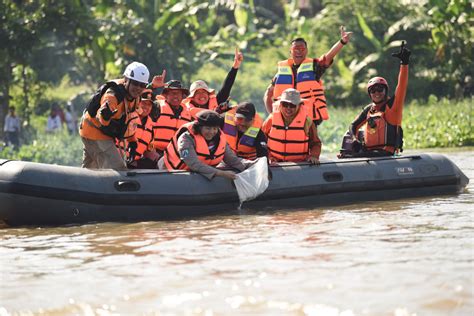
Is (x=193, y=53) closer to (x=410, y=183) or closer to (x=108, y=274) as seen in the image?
(x=410, y=183)

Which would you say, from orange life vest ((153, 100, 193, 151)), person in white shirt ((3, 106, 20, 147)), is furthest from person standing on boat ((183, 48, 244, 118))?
person in white shirt ((3, 106, 20, 147))

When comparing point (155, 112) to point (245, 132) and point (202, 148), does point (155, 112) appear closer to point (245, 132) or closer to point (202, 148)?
point (245, 132)

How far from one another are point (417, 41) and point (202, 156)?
1435 centimetres

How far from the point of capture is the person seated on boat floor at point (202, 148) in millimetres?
8562

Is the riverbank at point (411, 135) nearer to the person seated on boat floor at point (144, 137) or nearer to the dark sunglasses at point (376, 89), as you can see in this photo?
the person seated on boat floor at point (144, 137)

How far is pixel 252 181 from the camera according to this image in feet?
28.9

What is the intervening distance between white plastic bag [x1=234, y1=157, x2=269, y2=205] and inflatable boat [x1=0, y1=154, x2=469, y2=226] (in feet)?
0.27

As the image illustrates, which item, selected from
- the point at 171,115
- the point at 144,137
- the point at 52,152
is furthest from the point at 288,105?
the point at 52,152

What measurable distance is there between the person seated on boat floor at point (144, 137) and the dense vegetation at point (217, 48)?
21.4 ft

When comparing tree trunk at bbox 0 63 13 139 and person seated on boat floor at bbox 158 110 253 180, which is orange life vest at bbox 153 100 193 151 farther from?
tree trunk at bbox 0 63 13 139

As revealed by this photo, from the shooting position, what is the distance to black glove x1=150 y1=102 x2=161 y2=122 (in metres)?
9.48

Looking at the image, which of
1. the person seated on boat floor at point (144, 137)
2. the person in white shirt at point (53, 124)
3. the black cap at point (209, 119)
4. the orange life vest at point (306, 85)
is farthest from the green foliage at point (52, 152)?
the black cap at point (209, 119)

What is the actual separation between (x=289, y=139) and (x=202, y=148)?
1.13m

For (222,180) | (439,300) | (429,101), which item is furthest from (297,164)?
(429,101)
